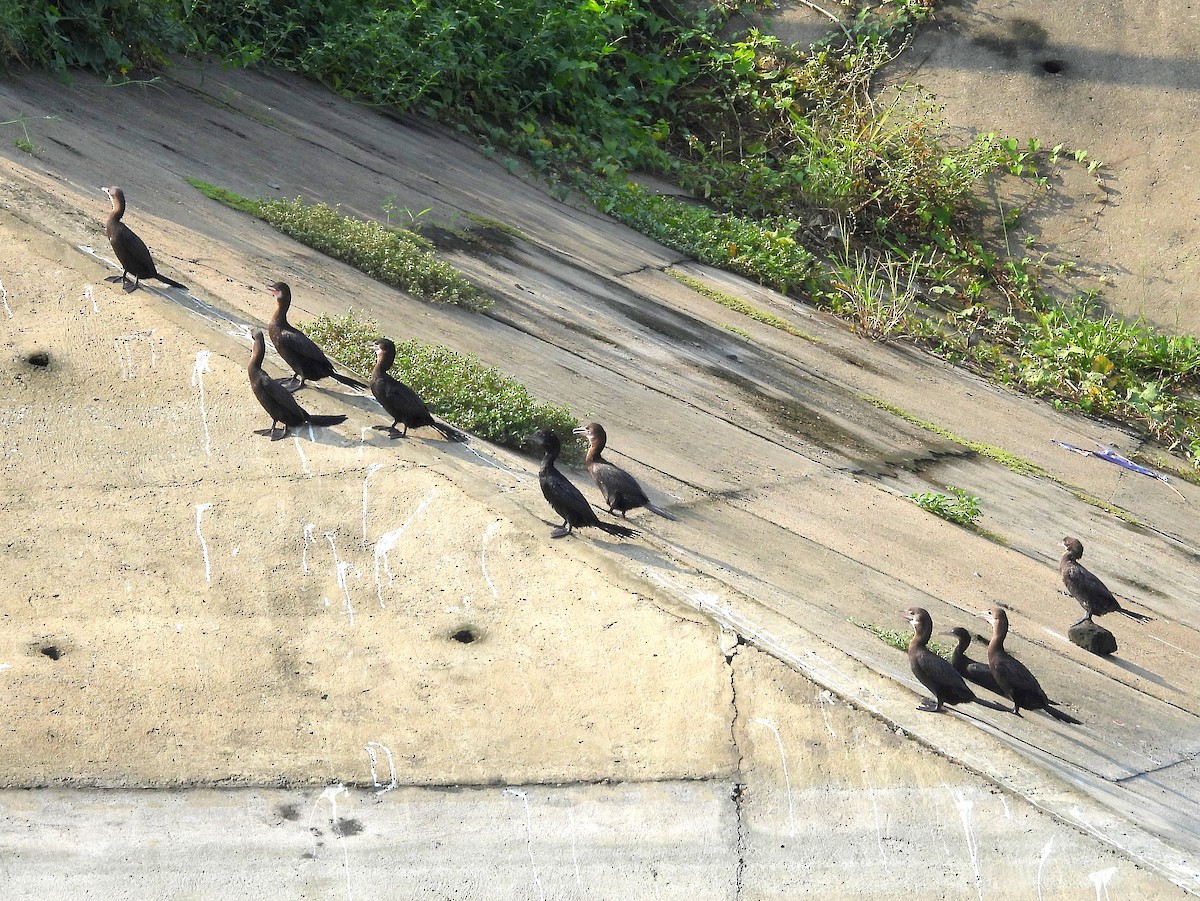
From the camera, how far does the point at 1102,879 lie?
453 cm

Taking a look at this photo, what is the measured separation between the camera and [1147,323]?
569 inches

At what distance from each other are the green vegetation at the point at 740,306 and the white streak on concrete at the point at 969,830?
7.65 m

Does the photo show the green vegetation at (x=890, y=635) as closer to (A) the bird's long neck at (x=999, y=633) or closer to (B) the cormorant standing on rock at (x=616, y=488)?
(A) the bird's long neck at (x=999, y=633)

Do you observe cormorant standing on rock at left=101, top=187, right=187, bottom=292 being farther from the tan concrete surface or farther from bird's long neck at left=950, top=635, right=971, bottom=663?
bird's long neck at left=950, top=635, right=971, bottom=663

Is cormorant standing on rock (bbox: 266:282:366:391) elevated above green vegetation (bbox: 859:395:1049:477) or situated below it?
below

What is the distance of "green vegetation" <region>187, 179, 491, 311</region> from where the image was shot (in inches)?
378

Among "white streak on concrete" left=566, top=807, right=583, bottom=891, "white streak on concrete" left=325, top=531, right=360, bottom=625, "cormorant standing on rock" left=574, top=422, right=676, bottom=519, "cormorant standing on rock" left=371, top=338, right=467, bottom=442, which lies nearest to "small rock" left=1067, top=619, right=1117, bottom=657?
"cormorant standing on rock" left=574, top=422, right=676, bottom=519

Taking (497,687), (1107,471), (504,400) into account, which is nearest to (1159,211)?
(1107,471)

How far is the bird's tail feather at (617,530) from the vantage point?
6.43 metres

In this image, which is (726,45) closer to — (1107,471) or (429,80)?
(429,80)

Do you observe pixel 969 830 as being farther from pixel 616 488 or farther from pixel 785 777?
pixel 616 488

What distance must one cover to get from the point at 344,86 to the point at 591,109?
3057mm

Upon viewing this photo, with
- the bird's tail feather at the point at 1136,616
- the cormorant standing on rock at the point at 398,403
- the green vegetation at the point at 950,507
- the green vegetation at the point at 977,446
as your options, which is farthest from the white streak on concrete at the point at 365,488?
the green vegetation at the point at 977,446

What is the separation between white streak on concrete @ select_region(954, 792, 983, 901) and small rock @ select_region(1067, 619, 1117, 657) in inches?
126
